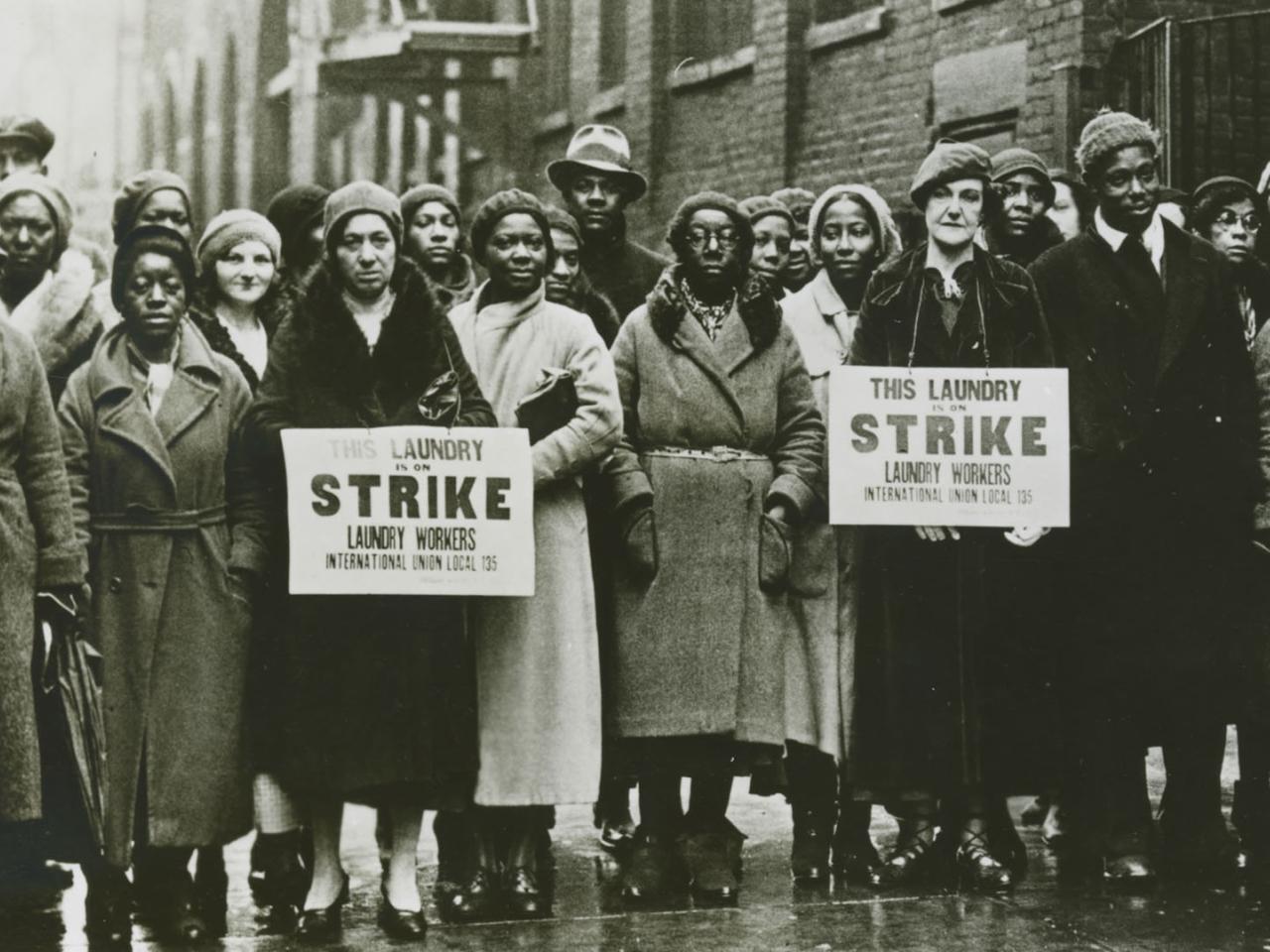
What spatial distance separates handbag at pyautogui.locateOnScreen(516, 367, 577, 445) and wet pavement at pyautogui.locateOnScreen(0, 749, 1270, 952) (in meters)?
1.54

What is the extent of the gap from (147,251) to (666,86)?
9376mm

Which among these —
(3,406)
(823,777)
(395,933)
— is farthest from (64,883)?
(823,777)

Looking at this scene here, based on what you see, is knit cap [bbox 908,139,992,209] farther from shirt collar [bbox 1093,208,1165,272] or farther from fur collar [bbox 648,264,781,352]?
fur collar [bbox 648,264,781,352]

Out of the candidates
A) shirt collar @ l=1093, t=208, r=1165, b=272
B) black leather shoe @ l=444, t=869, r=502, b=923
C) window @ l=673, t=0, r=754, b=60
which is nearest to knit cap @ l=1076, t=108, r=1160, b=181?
shirt collar @ l=1093, t=208, r=1165, b=272

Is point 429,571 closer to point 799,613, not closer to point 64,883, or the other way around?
point 799,613

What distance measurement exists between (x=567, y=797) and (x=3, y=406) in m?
2.09

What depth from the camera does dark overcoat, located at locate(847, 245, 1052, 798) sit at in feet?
22.0

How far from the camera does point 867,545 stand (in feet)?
22.4

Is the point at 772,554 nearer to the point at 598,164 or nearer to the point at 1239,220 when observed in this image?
the point at 598,164

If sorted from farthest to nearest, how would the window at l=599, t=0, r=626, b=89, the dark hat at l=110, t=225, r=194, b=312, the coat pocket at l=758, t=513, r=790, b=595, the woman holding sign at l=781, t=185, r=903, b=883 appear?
1. the window at l=599, t=0, r=626, b=89
2. the woman holding sign at l=781, t=185, r=903, b=883
3. the coat pocket at l=758, t=513, r=790, b=595
4. the dark hat at l=110, t=225, r=194, b=312

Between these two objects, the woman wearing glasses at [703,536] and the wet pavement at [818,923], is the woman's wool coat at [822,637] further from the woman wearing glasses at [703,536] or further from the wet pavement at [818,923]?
the wet pavement at [818,923]

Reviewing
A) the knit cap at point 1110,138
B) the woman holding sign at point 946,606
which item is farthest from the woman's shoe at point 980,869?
the knit cap at point 1110,138

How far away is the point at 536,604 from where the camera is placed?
21.2ft

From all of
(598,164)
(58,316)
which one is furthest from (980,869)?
(58,316)
